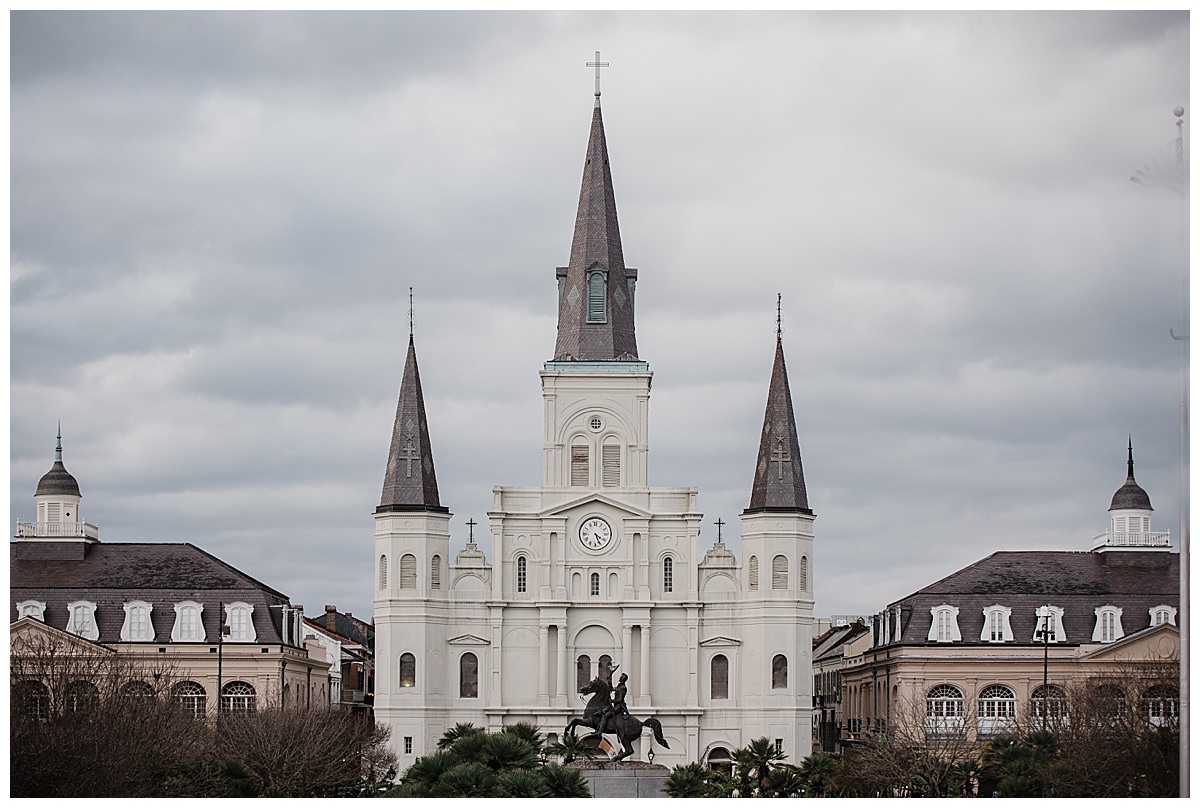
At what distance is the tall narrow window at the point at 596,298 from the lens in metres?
102

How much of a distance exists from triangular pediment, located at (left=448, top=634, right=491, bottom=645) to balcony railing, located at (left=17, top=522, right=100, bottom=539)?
1930 cm

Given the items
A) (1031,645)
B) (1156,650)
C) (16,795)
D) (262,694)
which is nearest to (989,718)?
(1031,645)

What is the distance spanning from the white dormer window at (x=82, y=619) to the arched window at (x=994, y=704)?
40106 millimetres

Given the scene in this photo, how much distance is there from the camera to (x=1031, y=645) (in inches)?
3711

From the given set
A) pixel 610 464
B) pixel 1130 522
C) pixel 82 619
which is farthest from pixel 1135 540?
pixel 82 619

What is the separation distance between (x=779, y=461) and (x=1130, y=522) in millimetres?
18288

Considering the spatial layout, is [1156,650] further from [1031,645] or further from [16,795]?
[16,795]

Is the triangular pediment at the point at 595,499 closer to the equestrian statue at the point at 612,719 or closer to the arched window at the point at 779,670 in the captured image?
the arched window at the point at 779,670

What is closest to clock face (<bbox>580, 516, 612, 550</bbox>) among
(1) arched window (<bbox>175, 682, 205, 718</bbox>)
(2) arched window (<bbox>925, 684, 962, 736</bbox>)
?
(2) arched window (<bbox>925, 684, 962, 736</bbox>)

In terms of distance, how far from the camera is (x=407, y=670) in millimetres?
94500

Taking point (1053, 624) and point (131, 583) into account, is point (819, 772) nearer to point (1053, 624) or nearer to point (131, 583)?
point (1053, 624)

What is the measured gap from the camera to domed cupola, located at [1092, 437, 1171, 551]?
3937 inches

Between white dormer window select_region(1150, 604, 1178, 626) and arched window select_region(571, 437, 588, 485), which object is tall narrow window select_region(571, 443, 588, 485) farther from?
white dormer window select_region(1150, 604, 1178, 626)

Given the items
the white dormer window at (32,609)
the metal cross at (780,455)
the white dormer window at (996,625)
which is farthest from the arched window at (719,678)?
the white dormer window at (32,609)
